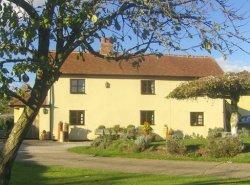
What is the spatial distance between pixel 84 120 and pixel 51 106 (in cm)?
277

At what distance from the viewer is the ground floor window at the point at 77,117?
4188 centimetres

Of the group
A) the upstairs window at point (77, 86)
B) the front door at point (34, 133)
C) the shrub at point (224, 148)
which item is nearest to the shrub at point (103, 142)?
the shrub at point (224, 148)

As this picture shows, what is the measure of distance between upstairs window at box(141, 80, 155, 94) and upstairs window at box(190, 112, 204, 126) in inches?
153

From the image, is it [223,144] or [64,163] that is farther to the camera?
[223,144]

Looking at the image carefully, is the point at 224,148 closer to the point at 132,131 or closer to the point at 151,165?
the point at 151,165

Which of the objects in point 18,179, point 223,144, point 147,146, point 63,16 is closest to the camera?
point 63,16

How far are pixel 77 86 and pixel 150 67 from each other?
6.38m

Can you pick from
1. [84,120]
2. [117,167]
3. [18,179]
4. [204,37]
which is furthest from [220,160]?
[84,120]

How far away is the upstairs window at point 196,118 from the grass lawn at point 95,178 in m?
27.1

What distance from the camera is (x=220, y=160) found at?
22.4 metres

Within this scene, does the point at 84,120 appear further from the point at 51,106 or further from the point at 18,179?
the point at 18,179

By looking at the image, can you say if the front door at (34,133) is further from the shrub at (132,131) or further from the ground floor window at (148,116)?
the ground floor window at (148,116)

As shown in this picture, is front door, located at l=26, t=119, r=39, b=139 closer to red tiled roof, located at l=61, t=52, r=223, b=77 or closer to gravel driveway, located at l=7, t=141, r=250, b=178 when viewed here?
red tiled roof, located at l=61, t=52, r=223, b=77

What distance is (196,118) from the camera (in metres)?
44.6
